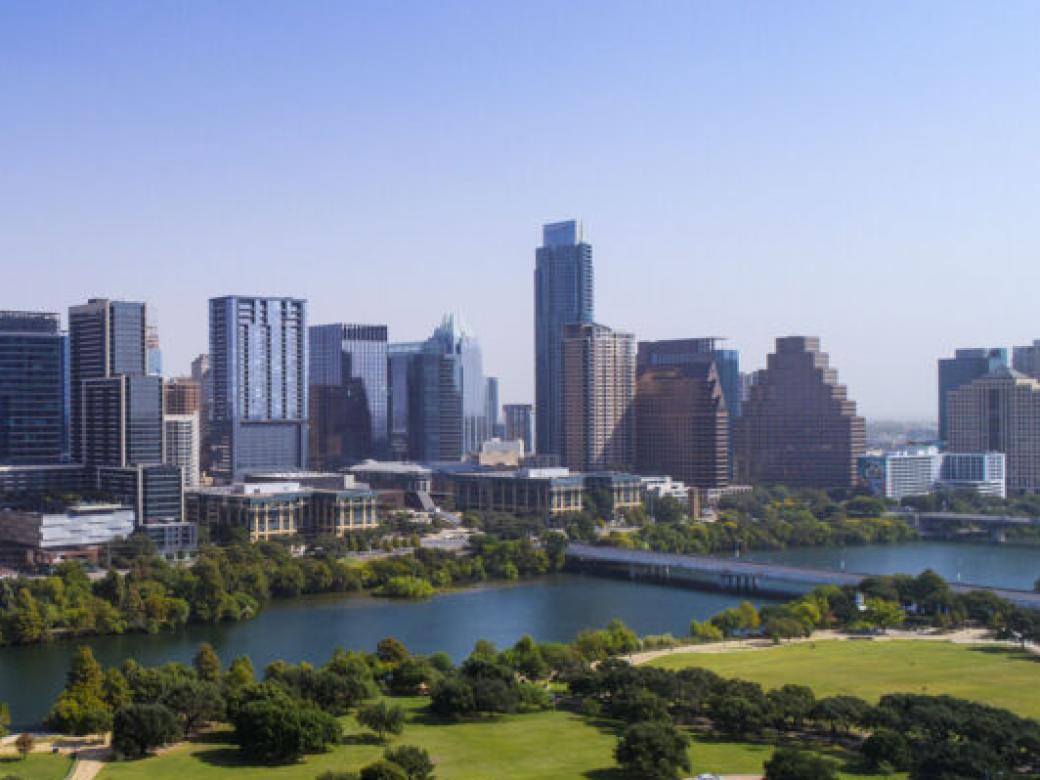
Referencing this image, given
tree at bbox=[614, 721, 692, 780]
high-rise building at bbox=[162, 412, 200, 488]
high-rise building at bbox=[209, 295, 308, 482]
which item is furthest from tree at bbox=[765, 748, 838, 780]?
high-rise building at bbox=[209, 295, 308, 482]

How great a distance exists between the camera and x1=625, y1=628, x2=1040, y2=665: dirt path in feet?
97.9

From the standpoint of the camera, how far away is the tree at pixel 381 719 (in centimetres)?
2133

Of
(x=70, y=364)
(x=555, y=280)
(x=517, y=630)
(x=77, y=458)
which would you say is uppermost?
→ (x=555, y=280)

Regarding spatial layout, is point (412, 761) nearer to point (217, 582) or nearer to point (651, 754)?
point (651, 754)

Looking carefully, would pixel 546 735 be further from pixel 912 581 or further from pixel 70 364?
pixel 70 364

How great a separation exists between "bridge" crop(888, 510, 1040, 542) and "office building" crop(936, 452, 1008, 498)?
8523 mm


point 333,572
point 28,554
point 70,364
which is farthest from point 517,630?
point 70,364

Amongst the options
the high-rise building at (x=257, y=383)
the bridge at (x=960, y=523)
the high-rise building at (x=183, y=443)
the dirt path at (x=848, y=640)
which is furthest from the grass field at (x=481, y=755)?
the high-rise building at (x=257, y=383)

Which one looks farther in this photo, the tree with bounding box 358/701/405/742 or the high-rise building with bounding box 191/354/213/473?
the high-rise building with bounding box 191/354/213/473

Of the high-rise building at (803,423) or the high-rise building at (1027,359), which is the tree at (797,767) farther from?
the high-rise building at (1027,359)

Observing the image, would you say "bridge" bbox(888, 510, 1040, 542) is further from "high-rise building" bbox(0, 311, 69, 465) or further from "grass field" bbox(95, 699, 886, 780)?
"grass field" bbox(95, 699, 886, 780)

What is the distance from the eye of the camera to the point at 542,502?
61094mm

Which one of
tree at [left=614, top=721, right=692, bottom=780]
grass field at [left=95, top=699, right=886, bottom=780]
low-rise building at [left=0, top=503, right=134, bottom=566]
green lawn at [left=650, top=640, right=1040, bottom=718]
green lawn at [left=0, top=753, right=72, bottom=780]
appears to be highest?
low-rise building at [left=0, top=503, right=134, bottom=566]

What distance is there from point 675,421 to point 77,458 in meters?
33.8
